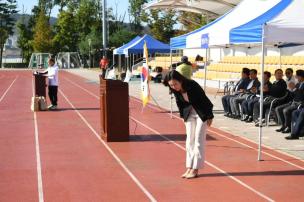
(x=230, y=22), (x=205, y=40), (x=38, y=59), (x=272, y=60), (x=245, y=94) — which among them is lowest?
(x=245, y=94)

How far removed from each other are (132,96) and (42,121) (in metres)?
9.91

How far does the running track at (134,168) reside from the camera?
290 inches

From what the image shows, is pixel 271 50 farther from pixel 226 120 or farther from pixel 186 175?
pixel 186 175

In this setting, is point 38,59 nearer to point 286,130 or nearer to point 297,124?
point 286,130

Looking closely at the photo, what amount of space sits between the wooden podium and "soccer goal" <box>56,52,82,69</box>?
225 feet

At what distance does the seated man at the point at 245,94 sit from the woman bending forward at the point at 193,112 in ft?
23.2

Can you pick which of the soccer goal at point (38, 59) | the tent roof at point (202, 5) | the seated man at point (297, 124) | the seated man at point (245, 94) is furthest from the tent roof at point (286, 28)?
the soccer goal at point (38, 59)

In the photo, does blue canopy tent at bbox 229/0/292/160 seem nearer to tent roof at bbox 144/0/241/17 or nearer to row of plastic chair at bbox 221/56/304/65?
row of plastic chair at bbox 221/56/304/65

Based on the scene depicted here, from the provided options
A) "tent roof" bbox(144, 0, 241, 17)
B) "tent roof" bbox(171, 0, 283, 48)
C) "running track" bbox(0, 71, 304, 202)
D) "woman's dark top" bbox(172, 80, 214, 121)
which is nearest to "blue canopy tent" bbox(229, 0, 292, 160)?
"running track" bbox(0, 71, 304, 202)

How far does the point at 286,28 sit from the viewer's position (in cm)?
980

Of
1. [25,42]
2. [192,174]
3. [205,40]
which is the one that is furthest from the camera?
[25,42]

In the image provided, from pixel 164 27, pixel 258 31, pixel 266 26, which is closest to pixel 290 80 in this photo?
pixel 258 31

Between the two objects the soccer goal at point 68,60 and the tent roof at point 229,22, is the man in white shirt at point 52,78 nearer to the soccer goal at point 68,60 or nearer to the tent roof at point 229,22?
the tent roof at point 229,22

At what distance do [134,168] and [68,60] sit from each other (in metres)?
71.6
